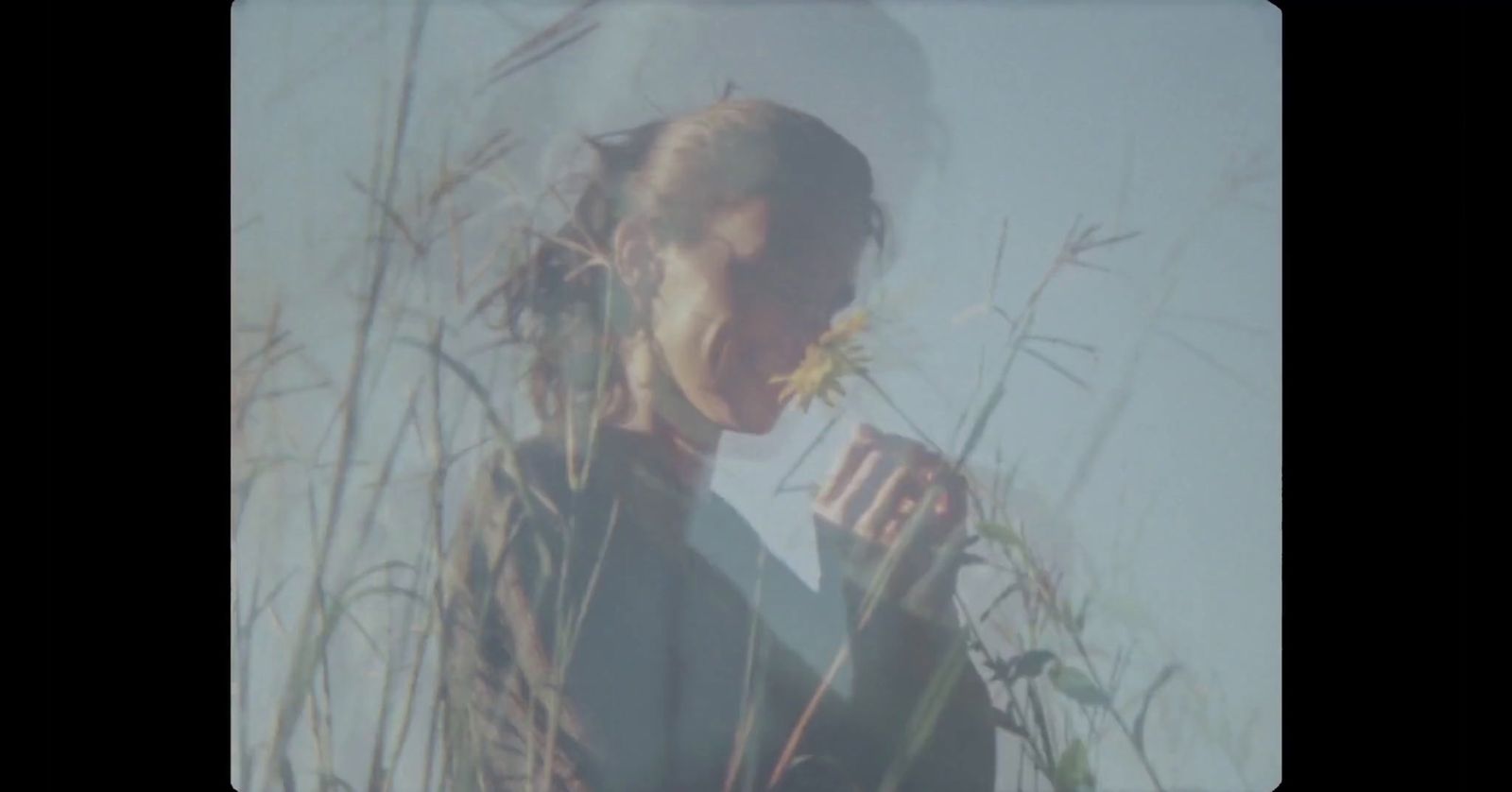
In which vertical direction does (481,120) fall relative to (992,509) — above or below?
above

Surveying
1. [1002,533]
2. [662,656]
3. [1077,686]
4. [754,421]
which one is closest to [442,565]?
[662,656]

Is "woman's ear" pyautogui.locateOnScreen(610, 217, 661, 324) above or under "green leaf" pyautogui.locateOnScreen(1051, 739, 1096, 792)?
above

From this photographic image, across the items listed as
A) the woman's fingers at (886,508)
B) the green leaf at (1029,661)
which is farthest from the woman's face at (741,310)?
the green leaf at (1029,661)

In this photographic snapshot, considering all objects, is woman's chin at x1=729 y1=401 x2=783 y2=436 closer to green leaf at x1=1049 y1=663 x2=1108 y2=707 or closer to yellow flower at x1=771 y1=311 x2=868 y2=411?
yellow flower at x1=771 y1=311 x2=868 y2=411

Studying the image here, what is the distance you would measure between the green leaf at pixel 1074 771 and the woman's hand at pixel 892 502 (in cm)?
40

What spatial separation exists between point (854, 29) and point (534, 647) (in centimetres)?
134

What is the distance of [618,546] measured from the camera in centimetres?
248

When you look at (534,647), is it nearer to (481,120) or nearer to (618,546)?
(618,546)

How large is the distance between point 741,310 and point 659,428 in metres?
A: 0.28

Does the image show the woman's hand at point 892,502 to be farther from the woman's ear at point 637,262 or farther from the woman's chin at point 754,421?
the woman's ear at point 637,262

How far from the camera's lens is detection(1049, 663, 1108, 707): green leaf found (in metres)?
2.50

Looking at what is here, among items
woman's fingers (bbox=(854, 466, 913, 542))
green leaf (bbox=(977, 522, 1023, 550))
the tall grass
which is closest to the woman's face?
the tall grass

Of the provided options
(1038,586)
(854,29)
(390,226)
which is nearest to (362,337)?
(390,226)

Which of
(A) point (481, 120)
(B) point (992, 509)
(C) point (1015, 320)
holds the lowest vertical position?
(B) point (992, 509)
